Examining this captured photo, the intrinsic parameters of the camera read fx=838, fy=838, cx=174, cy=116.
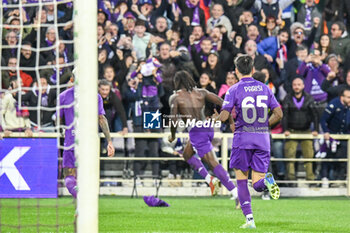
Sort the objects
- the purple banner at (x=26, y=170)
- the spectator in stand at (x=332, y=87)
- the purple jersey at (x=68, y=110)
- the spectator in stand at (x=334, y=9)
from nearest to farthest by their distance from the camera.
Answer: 1. the purple jersey at (x=68, y=110)
2. the purple banner at (x=26, y=170)
3. the spectator in stand at (x=332, y=87)
4. the spectator in stand at (x=334, y=9)

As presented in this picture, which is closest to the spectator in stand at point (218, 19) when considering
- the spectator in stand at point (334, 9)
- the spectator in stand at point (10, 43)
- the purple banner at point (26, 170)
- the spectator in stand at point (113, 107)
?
the spectator in stand at point (334, 9)

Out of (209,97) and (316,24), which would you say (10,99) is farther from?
(316,24)

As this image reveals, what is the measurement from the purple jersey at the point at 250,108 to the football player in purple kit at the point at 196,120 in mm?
3063

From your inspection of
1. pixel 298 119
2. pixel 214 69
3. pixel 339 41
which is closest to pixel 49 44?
pixel 214 69

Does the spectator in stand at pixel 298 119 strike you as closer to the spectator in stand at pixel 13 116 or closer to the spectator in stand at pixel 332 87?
the spectator in stand at pixel 332 87

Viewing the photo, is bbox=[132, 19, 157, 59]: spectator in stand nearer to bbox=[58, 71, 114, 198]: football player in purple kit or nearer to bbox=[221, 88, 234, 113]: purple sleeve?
bbox=[58, 71, 114, 198]: football player in purple kit

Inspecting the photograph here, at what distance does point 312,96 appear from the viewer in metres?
15.1

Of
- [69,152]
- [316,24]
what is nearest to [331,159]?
[316,24]

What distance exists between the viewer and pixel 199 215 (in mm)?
11227

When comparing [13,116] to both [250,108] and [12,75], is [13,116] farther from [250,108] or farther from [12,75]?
[250,108]

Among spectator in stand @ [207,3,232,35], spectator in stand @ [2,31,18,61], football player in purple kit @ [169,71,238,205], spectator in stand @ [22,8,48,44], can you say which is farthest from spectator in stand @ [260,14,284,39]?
spectator in stand @ [2,31,18,61]

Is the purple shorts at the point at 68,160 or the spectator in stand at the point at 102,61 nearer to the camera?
the purple shorts at the point at 68,160

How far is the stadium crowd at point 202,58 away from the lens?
14.8 m

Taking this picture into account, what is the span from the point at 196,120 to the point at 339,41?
4.13 metres
